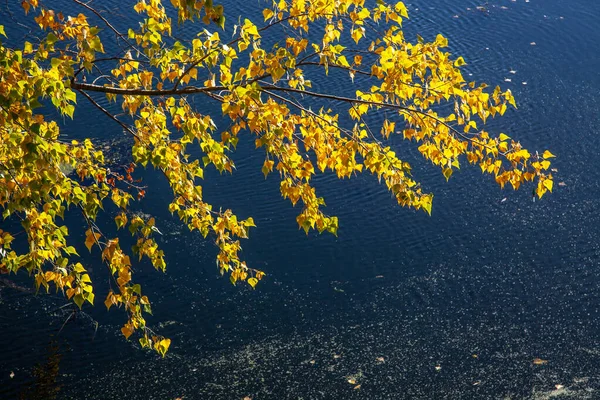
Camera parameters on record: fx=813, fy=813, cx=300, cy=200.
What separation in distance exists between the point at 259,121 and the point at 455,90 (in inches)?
40.6

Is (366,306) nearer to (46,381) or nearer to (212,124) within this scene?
(46,381)

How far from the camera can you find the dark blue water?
20.0 ft

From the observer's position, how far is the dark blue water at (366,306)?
6.10 meters

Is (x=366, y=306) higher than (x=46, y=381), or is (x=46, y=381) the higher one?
(x=366, y=306)

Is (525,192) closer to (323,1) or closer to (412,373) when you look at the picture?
(412,373)

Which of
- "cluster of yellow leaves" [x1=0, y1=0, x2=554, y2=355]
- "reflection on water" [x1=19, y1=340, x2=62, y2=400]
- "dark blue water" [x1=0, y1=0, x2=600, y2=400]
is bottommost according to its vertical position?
"reflection on water" [x1=19, y1=340, x2=62, y2=400]

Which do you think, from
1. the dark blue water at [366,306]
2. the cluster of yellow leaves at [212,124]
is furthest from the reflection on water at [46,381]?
the cluster of yellow leaves at [212,124]

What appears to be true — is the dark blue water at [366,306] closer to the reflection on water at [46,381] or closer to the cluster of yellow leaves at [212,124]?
the reflection on water at [46,381]

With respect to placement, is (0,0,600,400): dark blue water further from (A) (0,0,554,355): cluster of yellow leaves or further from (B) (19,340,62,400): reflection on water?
(A) (0,0,554,355): cluster of yellow leaves

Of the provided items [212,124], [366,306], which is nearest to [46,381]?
[366,306]

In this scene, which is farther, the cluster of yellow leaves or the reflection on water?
the reflection on water

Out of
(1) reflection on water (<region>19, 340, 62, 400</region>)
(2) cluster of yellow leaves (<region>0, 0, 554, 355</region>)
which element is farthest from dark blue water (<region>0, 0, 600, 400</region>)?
(2) cluster of yellow leaves (<region>0, 0, 554, 355</region>)

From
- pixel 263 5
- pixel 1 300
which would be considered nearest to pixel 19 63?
pixel 1 300

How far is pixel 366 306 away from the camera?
691 cm
